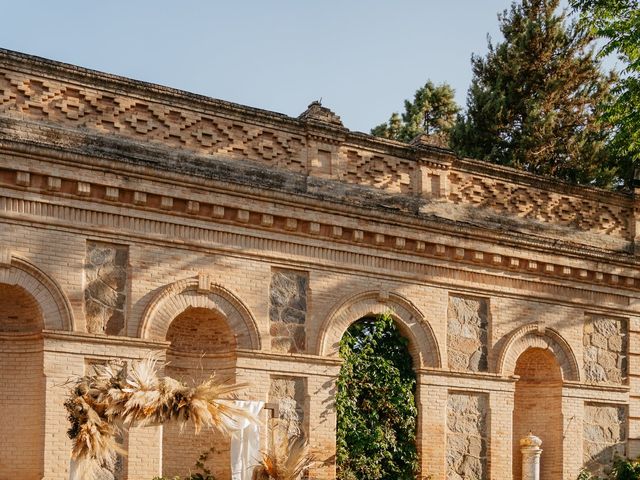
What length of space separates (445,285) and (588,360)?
405 cm

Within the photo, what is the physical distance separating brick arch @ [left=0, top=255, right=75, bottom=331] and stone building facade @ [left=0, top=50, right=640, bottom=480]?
0.03m

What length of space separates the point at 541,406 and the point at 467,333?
2857 millimetres

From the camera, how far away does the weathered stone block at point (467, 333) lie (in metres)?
22.1

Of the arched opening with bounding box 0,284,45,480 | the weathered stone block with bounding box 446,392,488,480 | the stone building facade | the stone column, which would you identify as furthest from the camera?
the stone column

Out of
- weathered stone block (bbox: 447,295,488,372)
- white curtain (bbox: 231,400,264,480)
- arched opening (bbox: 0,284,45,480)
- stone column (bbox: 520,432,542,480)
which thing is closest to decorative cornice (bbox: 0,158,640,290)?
weathered stone block (bbox: 447,295,488,372)

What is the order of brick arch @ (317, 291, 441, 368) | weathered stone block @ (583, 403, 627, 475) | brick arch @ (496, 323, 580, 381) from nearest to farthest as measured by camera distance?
brick arch @ (317, 291, 441, 368), brick arch @ (496, 323, 580, 381), weathered stone block @ (583, 403, 627, 475)

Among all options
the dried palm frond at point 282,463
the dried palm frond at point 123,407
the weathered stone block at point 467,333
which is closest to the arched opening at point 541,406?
the weathered stone block at point 467,333

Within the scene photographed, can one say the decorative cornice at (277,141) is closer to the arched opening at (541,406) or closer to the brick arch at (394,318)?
the brick arch at (394,318)

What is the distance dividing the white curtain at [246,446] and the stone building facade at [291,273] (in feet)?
1.69

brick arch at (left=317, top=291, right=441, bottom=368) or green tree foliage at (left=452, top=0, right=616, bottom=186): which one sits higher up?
green tree foliage at (left=452, top=0, right=616, bottom=186)

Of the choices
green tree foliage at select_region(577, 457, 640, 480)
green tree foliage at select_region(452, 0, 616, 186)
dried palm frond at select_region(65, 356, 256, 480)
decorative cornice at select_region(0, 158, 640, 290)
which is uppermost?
green tree foliage at select_region(452, 0, 616, 186)

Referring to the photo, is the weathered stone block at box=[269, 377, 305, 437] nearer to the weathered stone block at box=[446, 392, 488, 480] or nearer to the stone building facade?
the stone building facade

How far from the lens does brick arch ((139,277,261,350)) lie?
733 inches

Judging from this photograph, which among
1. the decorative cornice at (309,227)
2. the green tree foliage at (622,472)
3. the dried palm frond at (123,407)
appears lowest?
the green tree foliage at (622,472)
